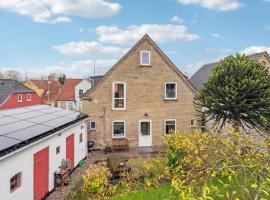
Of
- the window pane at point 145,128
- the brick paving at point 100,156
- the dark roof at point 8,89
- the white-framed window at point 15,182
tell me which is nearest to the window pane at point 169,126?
the brick paving at point 100,156

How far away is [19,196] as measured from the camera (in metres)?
10.7

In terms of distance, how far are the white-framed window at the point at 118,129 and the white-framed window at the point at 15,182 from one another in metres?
13.7

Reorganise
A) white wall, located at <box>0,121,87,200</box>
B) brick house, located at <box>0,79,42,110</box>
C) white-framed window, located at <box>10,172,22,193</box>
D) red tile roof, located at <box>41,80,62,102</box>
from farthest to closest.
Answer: red tile roof, located at <box>41,80,62,102</box>
brick house, located at <box>0,79,42,110</box>
white-framed window, located at <box>10,172,22,193</box>
white wall, located at <box>0,121,87,200</box>

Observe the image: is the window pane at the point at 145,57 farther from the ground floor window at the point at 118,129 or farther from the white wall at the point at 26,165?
the white wall at the point at 26,165

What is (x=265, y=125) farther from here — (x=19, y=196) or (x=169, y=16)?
(x=19, y=196)

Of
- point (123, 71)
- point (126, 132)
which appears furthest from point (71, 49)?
point (126, 132)

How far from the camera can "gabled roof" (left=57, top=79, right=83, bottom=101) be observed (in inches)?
2233

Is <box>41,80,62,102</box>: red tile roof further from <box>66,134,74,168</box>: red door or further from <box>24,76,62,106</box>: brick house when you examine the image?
<box>66,134,74,168</box>: red door

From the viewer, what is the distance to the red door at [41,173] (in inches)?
486

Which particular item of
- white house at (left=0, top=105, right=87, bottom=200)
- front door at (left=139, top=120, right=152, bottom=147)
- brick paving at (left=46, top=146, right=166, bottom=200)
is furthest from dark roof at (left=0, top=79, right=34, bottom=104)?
white house at (left=0, top=105, right=87, bottom=200)

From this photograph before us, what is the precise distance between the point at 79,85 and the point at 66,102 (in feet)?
14.6

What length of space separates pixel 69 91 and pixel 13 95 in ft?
53.9

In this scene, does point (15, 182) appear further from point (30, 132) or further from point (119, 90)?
point (119, 90)

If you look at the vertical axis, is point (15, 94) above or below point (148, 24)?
below
